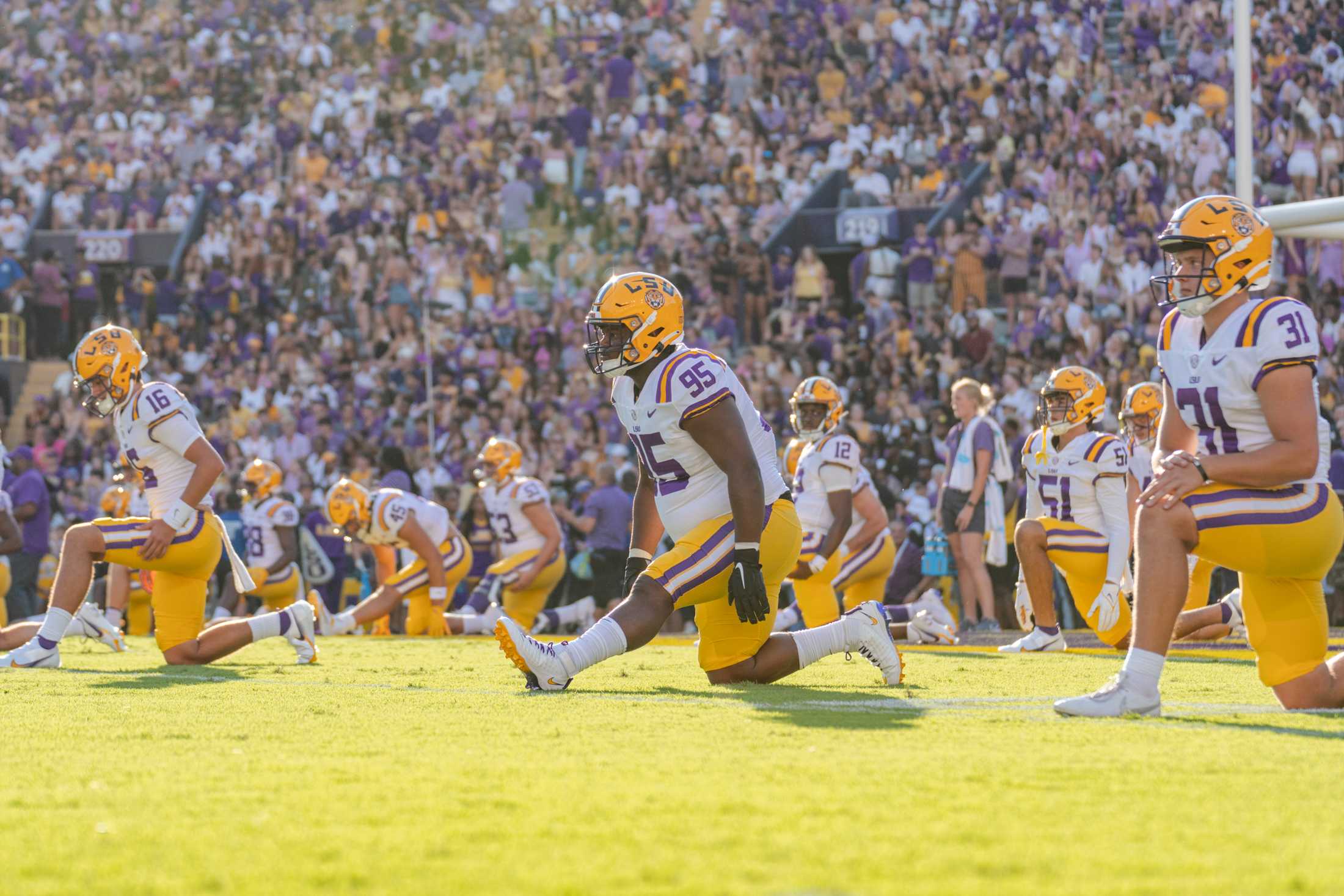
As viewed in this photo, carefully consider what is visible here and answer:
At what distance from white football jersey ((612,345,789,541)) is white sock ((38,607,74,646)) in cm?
363

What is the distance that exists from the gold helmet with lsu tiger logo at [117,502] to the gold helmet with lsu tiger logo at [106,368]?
643 centimetres

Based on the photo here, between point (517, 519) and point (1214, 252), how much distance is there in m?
9.62

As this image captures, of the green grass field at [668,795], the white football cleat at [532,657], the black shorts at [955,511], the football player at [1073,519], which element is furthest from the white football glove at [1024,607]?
the white football cleat at [532,657]

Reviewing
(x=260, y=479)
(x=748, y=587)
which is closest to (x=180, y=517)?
(x=748, y=587)

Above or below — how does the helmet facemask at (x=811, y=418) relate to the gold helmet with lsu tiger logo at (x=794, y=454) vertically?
above

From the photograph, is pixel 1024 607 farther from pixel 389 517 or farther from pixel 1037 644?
pixel 389 517

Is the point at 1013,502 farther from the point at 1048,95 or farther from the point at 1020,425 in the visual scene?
the point at 1048,95

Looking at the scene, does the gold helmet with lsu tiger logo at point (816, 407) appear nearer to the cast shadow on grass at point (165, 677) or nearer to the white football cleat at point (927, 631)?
the white football cleat at point (927, 631)

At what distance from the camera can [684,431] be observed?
7.02 m

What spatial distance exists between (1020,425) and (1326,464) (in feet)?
34.2

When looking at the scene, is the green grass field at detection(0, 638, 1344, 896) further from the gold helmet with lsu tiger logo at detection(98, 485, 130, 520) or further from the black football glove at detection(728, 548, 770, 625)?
the gold helmet with lsu tiger logo at detection(98, 485, 130, 520)

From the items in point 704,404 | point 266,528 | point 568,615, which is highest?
point 704,404

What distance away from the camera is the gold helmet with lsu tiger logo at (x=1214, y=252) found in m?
5.77

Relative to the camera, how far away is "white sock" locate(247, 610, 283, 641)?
9.47 m
